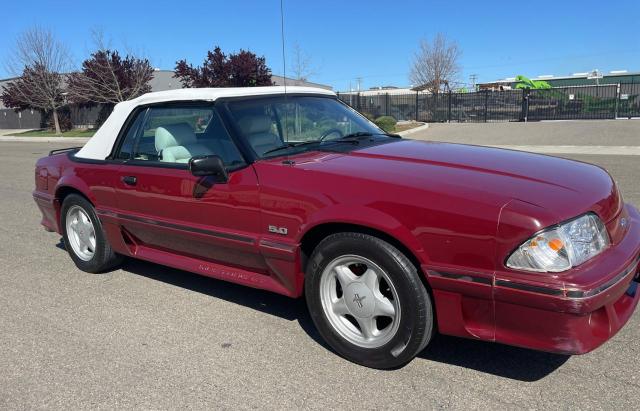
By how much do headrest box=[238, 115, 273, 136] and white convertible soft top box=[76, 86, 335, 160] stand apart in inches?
9.4

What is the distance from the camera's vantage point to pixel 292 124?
4082 mm

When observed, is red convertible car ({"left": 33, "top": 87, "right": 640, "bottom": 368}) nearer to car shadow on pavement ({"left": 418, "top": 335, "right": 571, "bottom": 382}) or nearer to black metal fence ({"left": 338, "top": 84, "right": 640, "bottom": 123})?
car shadow on pavement ({"left": 418, "top": 335, "right": 571, "bottom": 382})

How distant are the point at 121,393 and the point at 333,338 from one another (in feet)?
4.00

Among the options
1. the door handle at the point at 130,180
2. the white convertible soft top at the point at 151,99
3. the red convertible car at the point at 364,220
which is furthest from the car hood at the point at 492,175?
the door handle at the point at 130,180

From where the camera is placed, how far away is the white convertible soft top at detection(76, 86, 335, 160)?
4090mm

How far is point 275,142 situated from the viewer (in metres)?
3.86

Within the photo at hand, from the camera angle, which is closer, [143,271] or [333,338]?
[333,338]

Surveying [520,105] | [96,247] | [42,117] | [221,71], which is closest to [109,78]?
[221,71]

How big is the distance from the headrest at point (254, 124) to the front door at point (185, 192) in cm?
12

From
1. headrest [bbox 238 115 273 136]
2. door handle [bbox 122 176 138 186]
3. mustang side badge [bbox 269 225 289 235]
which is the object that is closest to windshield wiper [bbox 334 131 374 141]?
headrest [bbox 238 115 273 136]

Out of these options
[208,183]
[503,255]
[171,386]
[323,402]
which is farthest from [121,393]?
[503,255]

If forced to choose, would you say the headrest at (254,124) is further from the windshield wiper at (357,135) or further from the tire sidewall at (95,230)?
the tire sidewall at (95,230)

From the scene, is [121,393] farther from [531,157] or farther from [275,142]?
[531,157]

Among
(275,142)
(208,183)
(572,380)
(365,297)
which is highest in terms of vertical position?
(275,142)
